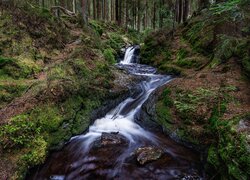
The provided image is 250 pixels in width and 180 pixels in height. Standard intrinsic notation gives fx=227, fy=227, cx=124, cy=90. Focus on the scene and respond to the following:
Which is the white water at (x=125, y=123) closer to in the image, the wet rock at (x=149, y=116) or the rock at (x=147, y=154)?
the wet rock at (x=149, y=116)

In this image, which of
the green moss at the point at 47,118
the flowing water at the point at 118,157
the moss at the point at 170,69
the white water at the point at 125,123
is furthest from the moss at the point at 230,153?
the moss at the point at 170,69

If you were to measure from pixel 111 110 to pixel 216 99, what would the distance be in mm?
4364

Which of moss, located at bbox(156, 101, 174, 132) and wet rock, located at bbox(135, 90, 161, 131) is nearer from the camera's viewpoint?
moss, located at bbox(156, 101, 174, 132)

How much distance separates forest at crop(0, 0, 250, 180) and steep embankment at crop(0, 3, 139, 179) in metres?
0.04

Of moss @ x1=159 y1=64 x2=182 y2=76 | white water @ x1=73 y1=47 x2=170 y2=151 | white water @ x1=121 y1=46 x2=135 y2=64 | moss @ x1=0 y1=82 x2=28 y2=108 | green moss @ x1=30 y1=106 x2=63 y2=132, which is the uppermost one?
white water @ x1=121 y1=46 x2=135 y2=64

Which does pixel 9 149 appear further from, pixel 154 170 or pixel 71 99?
pixel 154 170

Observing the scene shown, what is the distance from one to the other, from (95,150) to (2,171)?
8.39ft

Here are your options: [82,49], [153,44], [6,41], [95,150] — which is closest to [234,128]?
[95,150]

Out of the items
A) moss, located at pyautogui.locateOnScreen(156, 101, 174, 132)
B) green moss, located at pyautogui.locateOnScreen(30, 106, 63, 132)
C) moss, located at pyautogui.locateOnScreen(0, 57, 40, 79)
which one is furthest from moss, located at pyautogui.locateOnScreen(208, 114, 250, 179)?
moss, located at pyautogui.locateOnScreen(0, 57, 40, 79)

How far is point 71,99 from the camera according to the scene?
8.63 meters

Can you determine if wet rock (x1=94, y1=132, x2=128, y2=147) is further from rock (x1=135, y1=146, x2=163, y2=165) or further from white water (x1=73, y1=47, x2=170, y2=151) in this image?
rock (x1=135, y1=146, x2=163, y2=165)

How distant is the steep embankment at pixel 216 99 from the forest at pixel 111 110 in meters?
0.03

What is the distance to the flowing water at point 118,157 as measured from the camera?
5.92 meters

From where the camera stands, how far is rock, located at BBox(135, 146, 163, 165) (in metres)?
6.24
